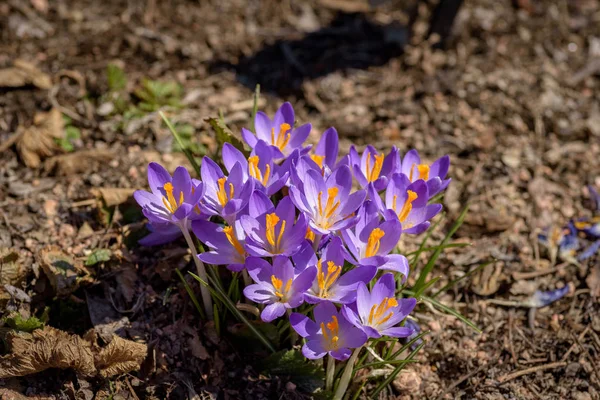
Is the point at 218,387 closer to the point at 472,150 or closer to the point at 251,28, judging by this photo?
the point at 472,150

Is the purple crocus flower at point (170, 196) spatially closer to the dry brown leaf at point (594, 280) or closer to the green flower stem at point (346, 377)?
the green flower stem at point (346, 377)

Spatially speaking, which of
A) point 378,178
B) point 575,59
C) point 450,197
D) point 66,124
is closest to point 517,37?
point 575,59

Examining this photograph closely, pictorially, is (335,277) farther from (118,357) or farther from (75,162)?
(75,162)

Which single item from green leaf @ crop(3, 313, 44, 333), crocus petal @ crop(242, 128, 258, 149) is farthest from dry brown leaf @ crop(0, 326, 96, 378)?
crocus petal @ crop(242, 128, 258, 149)

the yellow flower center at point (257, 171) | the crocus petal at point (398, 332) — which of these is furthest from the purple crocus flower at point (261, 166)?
the crocus petal at point (398, 332)

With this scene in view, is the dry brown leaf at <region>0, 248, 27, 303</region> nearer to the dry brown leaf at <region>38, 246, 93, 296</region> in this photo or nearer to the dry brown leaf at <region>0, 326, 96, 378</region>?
the dry brown leaf at <region>38, 246, 93, 296</region>

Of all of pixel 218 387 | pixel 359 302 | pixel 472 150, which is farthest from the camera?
pixel 472 150
